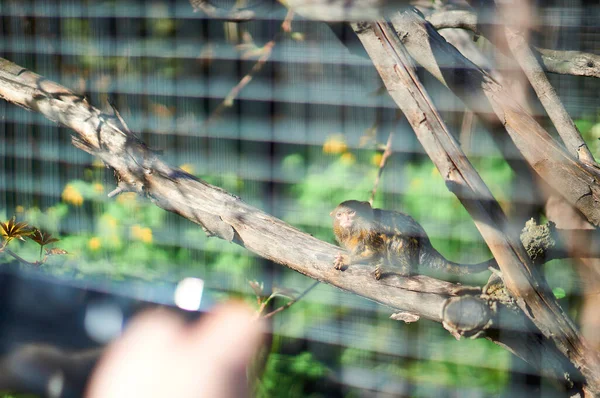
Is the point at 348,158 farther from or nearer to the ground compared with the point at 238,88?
nearer to the ground

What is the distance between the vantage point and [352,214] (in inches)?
75.8

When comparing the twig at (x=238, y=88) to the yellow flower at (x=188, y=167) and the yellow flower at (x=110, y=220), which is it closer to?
the yellow flower at (x=188, y=167)

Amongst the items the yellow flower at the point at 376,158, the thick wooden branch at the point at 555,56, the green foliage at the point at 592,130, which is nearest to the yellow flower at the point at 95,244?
the yellow flower at the point at 376,158

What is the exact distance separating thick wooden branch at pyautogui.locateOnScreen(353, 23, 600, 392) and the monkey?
1.48 feet

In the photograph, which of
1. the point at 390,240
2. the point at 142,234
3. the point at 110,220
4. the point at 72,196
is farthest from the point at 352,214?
the point at 72,196

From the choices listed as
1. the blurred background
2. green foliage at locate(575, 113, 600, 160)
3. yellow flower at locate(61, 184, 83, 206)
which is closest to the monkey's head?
the blurred background

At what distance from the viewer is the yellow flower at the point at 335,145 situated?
96.6 inches

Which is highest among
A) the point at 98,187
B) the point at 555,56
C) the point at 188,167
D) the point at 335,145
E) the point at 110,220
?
the point at 555,56

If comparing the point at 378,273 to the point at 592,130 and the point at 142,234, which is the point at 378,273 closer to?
the point at 592,130

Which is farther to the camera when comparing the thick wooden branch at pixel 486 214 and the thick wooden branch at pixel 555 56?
the thick wooden branch at pixel 555 56

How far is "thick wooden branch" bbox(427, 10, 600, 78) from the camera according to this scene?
1.64 m

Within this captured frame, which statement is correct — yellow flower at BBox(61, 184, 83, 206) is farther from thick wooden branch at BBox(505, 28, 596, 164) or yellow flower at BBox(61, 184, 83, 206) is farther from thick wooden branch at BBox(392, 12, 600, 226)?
thick wooden branch at BBox(505, 28, 596, 164)

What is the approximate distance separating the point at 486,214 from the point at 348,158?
48.4 inches

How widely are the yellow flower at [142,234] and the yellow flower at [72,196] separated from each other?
325 mm
